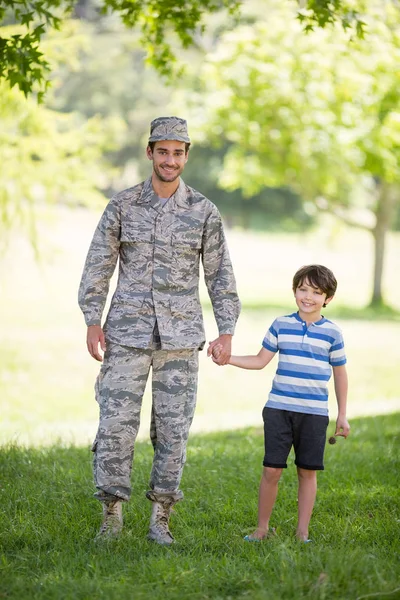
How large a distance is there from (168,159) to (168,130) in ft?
0.52

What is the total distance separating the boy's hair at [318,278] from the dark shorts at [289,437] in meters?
0.68

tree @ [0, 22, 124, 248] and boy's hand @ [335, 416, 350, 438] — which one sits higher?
tree @ [0, 22, 124, 248]

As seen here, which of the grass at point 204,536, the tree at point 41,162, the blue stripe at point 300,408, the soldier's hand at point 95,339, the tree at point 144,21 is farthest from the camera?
the tree at point 41,162

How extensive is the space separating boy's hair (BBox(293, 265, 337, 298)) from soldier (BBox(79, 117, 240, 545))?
495 millimetres

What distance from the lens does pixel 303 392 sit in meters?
4.89

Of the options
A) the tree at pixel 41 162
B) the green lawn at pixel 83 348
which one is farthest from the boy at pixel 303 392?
the tree at pixel 41 162

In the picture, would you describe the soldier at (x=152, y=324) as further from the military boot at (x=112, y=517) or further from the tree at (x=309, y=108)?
the tree at (x=309, y=108)

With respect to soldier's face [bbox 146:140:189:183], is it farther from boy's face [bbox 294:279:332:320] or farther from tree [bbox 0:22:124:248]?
tree [bbox 0:22:124:248]

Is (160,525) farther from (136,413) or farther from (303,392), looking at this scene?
(303,392)

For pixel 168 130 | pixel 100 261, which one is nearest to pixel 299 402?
pixel 100 261

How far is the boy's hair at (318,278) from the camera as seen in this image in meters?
4.96

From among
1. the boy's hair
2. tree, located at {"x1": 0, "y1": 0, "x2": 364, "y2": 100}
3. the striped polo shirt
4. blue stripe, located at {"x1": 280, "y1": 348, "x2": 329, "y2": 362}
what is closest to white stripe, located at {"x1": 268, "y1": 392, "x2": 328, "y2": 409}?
the striped polo shirt

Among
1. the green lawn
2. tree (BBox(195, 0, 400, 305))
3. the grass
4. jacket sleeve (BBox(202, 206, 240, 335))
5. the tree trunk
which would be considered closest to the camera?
the grass

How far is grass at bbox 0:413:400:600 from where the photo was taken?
394 centimetres
